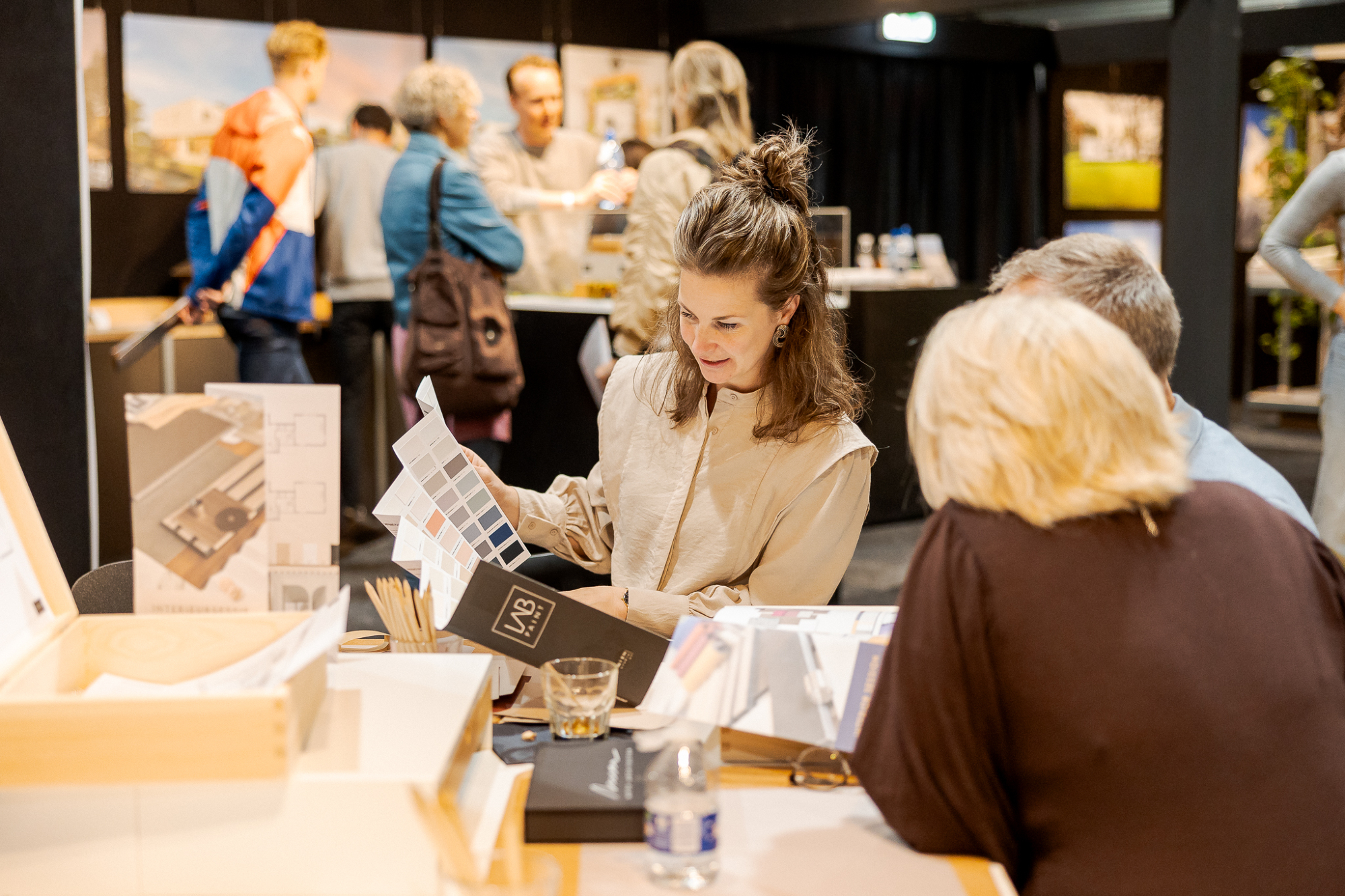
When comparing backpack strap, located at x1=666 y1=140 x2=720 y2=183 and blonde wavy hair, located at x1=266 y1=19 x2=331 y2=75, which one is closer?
backpack strap, located at x1=666 y1=140 x2=720 y2=183

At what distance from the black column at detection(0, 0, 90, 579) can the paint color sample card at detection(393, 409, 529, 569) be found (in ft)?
4.61

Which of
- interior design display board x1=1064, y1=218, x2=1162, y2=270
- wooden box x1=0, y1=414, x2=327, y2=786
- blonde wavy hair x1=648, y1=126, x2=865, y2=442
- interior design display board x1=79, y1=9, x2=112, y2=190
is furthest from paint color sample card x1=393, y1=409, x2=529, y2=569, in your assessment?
interior design display board x1=1064, y1=218, x2=1162, y2=270

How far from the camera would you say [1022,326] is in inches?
44.3

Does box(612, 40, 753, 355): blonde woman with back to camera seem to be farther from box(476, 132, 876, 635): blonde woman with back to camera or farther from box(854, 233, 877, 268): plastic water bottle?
box(854, 233, 877, 268): plastic water bottle

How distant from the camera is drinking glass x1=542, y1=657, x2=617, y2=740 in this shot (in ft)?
4.58

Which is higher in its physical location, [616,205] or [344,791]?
[616,205]

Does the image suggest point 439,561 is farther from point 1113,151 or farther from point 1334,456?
point 1113,151

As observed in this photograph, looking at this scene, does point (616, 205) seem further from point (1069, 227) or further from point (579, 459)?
point (1069, 227)

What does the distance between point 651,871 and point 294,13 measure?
6258 mm

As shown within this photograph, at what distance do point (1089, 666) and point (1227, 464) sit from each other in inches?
24.5

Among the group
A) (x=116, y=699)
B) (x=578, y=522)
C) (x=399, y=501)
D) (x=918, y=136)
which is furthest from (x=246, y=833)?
(x=918, y=136)

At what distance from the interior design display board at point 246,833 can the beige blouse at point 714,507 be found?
2.56 feet

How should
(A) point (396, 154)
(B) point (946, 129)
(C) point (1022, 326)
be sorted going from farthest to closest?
1. (B) point (946, 129)
2. (A) point (396, 154)
3. (C) point (1022, 326)

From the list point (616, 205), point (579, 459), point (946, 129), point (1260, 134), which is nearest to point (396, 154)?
point (616, 205)
